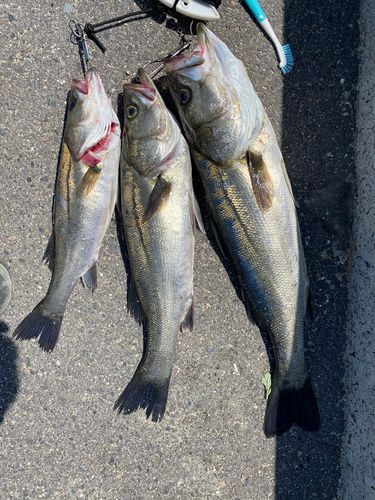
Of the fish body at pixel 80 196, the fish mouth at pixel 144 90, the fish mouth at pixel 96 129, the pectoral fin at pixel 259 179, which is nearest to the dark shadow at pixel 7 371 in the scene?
the fish body at pixel 80 196

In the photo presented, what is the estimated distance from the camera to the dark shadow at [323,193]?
3010 millimetres

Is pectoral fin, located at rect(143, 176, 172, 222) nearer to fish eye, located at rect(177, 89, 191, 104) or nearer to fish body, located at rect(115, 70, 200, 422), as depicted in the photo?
fish body, located at rect(115, 70, 200, 422)

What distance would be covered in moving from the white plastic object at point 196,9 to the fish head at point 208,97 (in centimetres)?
39

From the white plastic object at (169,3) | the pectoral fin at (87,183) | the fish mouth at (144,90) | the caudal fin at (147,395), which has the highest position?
the white plastic object at (169,3)

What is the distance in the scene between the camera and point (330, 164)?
302 cm

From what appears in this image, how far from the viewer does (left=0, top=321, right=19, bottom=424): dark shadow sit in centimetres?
278

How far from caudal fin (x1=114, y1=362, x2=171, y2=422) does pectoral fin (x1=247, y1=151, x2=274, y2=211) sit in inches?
60.6

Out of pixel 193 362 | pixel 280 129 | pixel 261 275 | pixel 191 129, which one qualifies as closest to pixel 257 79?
pixel 280 129

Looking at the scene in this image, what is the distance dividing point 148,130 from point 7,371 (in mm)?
2210

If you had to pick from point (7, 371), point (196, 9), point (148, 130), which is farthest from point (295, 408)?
point (196, 9)

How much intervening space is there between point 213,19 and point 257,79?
1.97 ft

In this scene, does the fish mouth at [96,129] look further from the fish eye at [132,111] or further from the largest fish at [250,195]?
the largest fish at [250,195]

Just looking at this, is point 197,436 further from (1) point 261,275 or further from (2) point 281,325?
(1) point 261,275

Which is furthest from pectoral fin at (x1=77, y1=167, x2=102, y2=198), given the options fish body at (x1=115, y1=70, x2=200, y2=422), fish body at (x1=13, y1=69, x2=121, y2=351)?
fish body at (x1=115, y1=70, x2=200, y2=422)
